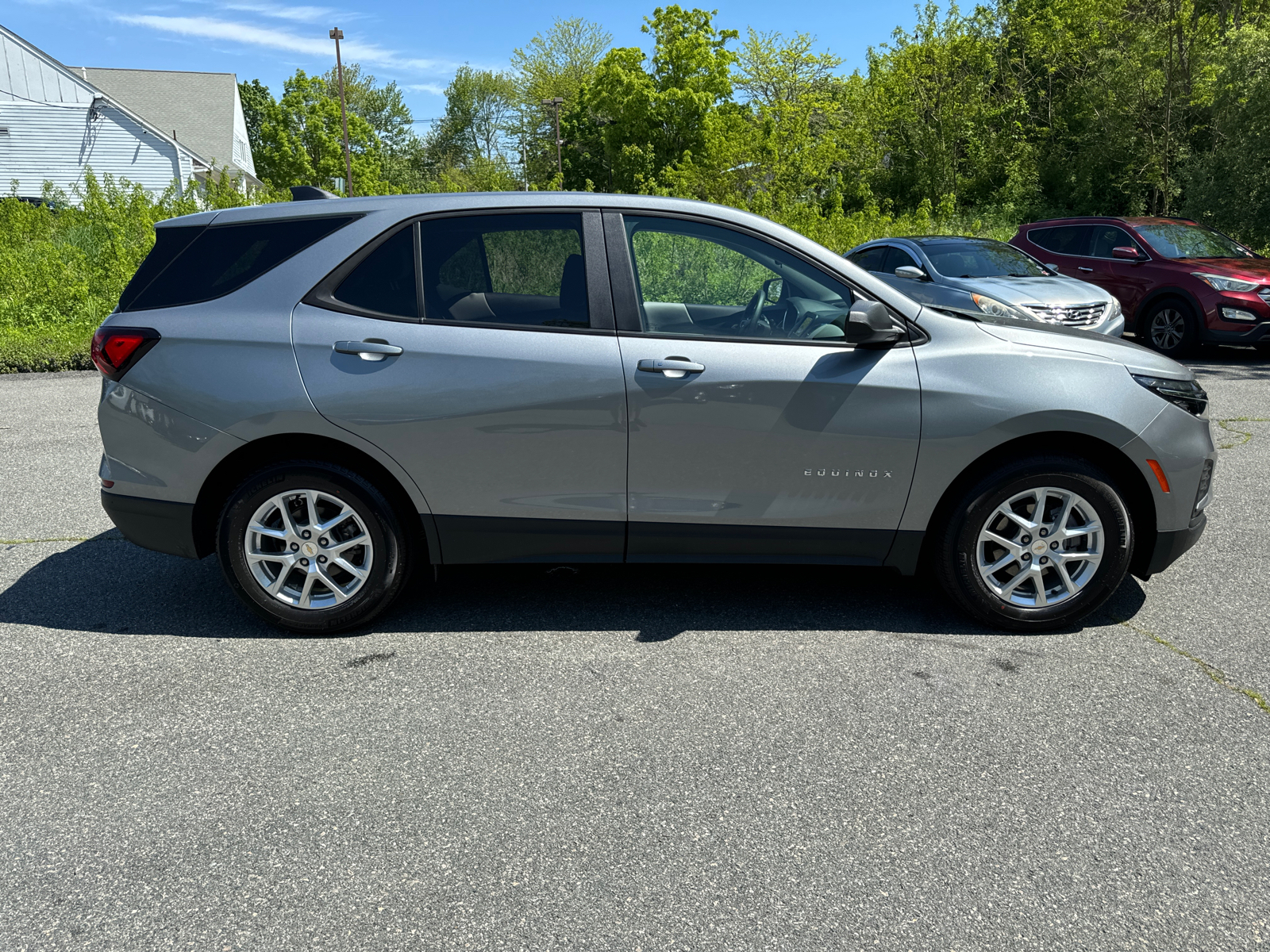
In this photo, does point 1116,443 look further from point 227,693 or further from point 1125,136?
point 1125,136

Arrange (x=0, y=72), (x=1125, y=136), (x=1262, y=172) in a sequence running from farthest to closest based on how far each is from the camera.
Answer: (x=0, y=72) → (x=1125, y=136) → (x=1262, y=172)

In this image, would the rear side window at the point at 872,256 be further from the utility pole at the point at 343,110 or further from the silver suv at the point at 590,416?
the utility pole at the point at 343,110

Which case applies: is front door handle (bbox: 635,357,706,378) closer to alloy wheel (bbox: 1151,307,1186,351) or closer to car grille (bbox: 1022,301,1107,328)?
car grille (bbox: 1022,301,1107,328)

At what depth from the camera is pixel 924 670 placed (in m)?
3.78

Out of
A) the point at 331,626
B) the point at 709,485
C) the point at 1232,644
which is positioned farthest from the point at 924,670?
the point at 331,626

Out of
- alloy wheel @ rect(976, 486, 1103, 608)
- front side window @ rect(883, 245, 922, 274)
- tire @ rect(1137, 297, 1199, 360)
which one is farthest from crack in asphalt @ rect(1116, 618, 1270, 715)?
tire @ rect(1137, 297, 1199, 360)

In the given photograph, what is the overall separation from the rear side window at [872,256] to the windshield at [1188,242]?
12.4ft

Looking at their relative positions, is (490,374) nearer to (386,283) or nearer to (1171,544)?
(386,283)

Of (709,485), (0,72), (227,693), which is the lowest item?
(227,693)

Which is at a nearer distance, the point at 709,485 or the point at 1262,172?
the point at 709,485

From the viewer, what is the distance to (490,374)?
12.7ft

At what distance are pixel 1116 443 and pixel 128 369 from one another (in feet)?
13.4

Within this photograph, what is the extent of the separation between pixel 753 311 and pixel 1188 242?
11828mm

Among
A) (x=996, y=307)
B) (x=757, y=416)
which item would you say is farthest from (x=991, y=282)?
(x=757, y=416)
